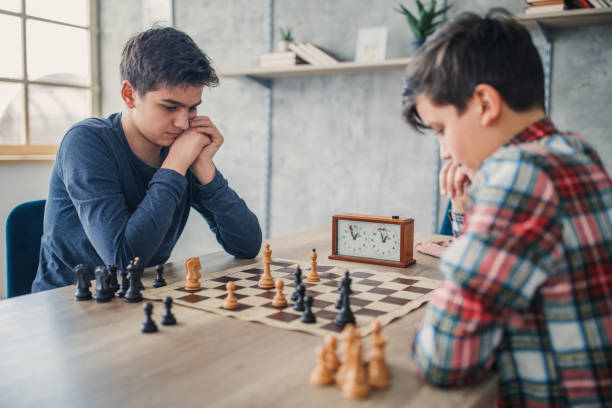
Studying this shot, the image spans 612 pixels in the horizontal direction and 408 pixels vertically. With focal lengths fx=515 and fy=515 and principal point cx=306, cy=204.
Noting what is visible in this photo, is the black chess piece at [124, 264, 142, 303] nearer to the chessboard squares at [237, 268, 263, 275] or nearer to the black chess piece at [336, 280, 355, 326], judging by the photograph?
the chessboard squares at [237, 268, 263, 275]

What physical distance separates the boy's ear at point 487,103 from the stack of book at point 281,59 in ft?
8.99

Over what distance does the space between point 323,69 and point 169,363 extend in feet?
9.35

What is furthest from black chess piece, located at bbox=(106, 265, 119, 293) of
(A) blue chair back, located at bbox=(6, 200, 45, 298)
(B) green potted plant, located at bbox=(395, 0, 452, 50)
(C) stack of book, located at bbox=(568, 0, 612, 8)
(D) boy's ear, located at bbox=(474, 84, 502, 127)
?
(C) stack of book, located at bbox=(568, 0, 612, 8)

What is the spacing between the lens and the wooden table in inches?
31.7

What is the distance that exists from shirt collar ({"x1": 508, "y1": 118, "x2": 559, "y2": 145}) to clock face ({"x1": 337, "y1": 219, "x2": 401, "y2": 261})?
0.77 m

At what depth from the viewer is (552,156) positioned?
86 centimetres

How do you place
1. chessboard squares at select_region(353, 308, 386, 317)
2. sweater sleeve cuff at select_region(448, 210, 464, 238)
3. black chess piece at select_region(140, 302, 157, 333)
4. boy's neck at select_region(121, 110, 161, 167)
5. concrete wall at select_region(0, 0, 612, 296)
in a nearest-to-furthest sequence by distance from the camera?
1. black chess piece at select_region(140, 302, 157, 333)
2. chessboard squares at select_region(353, 308, 386, 317)
3. sweater sleeve cuff at select_region(448, 210, 464, 238)
4. boy's neck at select_region(121, 110, 161, 167)
5. concrete wall at select_region(0, 0, 612, 296)

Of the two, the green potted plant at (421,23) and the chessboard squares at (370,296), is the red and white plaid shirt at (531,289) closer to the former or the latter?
the chessboard squares at (370,296)

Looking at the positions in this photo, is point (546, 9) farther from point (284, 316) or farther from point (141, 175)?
point (284, 316)

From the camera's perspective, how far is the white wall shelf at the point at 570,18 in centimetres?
266

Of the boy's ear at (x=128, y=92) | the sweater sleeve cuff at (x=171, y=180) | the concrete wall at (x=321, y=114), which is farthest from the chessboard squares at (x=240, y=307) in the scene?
the concrete wall at (x=321, y=114)

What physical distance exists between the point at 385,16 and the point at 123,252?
2.67m

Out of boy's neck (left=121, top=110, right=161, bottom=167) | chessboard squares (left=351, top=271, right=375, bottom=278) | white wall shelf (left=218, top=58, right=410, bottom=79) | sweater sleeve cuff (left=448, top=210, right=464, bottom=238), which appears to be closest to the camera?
chessboard squares (left=351, top=271, right=375, bottom=278)

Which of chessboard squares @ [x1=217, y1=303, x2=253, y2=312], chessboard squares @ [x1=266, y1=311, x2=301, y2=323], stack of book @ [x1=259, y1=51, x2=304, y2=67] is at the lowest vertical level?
chessboard squares @ [x1=217, y1=303, x2=253, y2=312]
